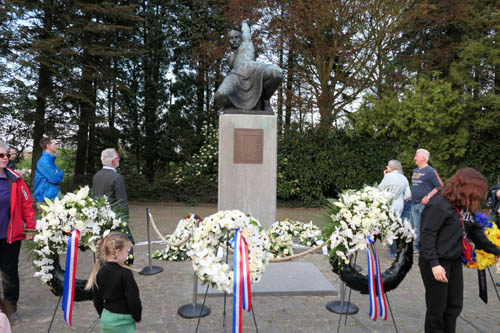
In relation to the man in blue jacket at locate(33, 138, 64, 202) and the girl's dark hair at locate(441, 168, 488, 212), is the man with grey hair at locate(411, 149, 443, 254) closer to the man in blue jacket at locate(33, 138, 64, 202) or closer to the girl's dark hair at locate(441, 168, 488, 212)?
the girl's dark hair at locate(441, 168, 488, 212)

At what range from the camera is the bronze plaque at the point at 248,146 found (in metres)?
5.26

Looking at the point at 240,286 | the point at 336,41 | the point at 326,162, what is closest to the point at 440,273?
the point at 240,286

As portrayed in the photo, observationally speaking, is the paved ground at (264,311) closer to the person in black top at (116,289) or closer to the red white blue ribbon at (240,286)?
the red white blue ribbon at (240,286)

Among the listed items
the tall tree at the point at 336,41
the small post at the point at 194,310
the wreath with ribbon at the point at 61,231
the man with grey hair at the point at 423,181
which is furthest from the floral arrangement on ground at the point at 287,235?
the tall tree at the point at 336,41

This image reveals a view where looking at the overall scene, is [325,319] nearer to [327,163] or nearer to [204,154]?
[327,163]

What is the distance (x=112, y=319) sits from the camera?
2.26m

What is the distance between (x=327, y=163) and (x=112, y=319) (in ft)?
35.3

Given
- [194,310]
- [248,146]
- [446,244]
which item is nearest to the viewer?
[446,244]

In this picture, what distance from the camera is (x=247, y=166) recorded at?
17.3 feet

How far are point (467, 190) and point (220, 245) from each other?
199cm

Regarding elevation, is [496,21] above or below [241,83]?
above

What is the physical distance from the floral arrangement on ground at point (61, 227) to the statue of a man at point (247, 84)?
2901 millimetres

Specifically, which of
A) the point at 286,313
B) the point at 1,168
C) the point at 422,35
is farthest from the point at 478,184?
the point at 422,35

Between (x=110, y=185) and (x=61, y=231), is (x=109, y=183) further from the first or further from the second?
(x=61, y=231)
